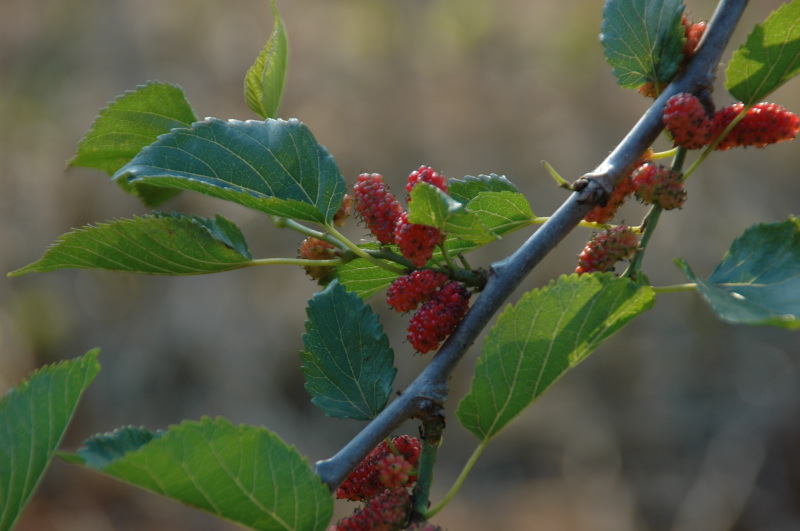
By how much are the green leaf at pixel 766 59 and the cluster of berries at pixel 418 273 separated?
0.99 ft

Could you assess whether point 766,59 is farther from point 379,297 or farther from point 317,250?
point 379,297

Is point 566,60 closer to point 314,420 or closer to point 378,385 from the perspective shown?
point 314,420

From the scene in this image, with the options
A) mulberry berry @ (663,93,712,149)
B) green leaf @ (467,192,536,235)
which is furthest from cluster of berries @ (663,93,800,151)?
green leaf @ (467,192,536,235)

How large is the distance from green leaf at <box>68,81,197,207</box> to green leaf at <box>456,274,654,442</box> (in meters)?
0.38

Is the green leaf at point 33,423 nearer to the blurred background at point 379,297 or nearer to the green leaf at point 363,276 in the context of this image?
the green leaf at point 363,276

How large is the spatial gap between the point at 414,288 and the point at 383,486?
0.17 m

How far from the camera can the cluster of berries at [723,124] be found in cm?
64

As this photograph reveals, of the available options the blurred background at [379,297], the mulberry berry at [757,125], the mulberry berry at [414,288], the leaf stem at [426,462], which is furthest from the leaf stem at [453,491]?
the blurred background at [379,297]

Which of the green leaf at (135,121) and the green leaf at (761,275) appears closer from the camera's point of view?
the green leaf at (761,275)

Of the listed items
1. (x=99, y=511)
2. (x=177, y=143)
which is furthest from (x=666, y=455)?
(x=177, y=143)

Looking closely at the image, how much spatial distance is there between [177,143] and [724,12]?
0.52m

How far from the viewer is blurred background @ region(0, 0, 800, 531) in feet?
10.5

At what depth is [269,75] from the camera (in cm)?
73

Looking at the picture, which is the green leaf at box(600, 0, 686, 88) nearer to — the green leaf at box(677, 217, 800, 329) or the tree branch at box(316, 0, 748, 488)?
the tree branch at box(316, 0, 748, 488)
